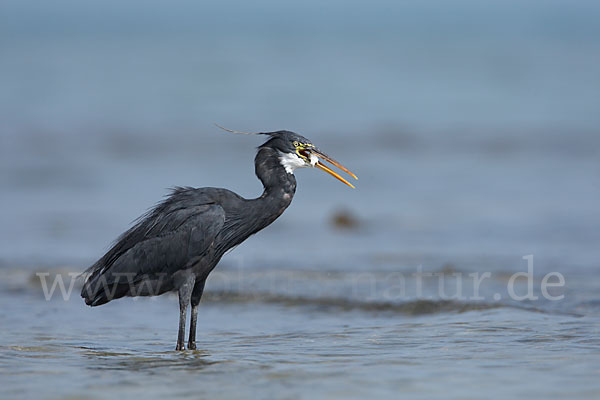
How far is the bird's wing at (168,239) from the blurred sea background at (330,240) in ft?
1.90

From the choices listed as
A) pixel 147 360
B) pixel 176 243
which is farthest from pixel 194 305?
pixel 147 360

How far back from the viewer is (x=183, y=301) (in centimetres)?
634

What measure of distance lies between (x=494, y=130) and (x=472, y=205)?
30.4ft

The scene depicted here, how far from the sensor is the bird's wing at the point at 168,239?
6328 mm

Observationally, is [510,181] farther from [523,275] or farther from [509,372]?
[509,372]

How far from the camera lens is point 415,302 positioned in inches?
323

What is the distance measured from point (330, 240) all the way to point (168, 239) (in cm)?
504

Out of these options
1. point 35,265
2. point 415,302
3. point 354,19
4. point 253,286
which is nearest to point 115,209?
point 35,265

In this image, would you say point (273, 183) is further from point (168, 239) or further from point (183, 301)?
point (183, 301)

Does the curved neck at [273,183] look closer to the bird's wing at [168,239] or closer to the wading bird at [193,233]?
the wading bird at [193,233]

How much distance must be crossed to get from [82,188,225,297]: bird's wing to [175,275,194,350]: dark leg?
123 millimetres

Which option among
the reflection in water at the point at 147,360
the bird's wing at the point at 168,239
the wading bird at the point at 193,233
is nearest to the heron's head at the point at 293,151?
the wading bird at the point at 193,233

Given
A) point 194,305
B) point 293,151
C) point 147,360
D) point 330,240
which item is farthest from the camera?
point 330,240

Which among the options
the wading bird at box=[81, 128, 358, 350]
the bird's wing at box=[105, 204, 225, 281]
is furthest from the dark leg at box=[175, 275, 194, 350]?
the bird's wing at box=[105, 204, 225, 281]
